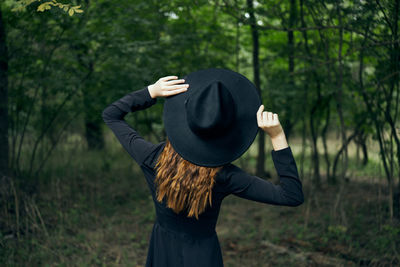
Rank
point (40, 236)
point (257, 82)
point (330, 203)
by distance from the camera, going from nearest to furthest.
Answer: point (40, 236) < point (330, 203) < point (257, 82)

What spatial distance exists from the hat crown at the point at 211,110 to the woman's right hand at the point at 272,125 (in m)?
0.13

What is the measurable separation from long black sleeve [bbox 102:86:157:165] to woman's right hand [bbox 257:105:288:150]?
2.16 ft

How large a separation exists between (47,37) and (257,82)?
390 centimetres

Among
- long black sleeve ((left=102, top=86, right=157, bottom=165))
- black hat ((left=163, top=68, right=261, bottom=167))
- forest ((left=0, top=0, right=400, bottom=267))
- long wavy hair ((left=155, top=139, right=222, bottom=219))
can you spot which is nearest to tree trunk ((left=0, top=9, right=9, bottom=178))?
forest ((left=0, top=0, right=400, bottom=267))

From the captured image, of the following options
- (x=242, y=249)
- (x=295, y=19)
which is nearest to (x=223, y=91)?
(x=242, y=249)

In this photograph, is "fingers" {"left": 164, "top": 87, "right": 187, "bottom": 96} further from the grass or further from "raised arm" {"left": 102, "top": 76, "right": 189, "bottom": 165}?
the grass

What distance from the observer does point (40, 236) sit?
4.64 m

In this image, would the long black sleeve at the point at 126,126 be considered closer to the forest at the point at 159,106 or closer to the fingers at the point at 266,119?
the fingers at the point at 266,119

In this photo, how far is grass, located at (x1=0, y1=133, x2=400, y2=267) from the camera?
14.2 feet

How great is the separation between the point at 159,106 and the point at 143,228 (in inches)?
→ 85.5

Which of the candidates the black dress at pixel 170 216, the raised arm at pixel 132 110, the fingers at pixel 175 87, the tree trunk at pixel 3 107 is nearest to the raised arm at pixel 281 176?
the black dress at pixel 170 216

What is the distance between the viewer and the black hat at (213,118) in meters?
1.56

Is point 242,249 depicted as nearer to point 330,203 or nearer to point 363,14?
point 330,203

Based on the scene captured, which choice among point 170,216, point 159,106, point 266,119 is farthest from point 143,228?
point 266,119
